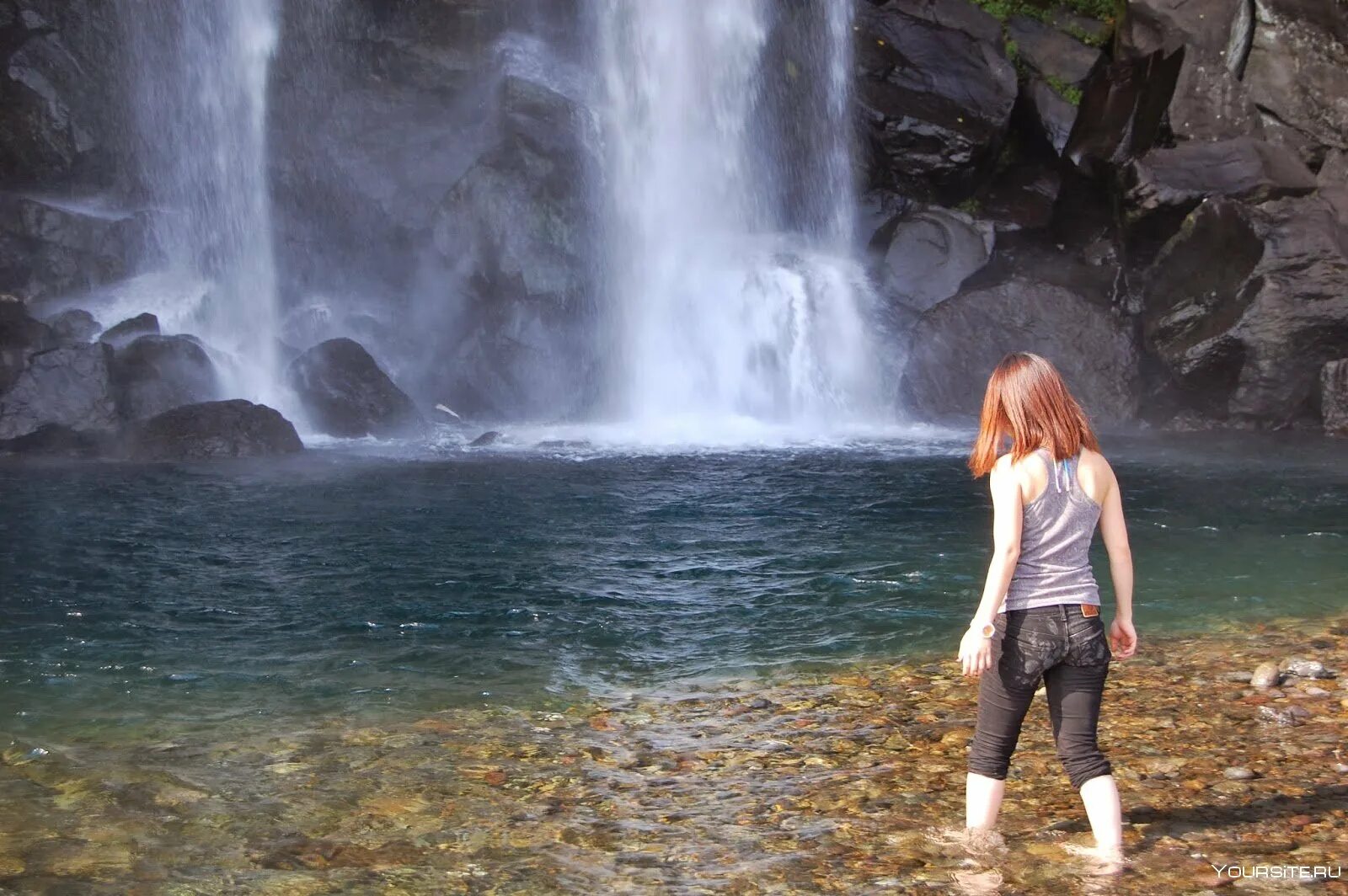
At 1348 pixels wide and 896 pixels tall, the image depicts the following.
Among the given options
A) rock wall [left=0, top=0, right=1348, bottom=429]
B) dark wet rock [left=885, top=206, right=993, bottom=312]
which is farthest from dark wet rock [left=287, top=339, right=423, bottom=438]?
dark wet rock [left=885, top=206, right=993, bottom=312]

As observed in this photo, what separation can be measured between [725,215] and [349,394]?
9777 millimetres

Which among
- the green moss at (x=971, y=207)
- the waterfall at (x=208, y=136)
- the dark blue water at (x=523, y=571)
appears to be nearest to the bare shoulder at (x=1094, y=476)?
the dark blue water at (x=523, y=571)

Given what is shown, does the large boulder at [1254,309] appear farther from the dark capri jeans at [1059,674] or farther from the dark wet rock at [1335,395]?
the dark capri jeans at [1059,674]

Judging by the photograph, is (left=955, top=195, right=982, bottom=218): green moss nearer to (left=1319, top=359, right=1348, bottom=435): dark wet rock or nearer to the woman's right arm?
(left=1319, top=359, right=1348, bottom=435): dark wet rock

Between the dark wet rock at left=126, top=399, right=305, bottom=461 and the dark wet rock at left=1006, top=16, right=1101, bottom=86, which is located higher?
the dark wet rock at left=1006, top=16, right=1101, bottom=86

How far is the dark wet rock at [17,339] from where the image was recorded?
20.3 meters

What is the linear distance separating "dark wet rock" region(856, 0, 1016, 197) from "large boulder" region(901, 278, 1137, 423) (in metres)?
3.58

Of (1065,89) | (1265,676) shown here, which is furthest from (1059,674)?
(1065,89)

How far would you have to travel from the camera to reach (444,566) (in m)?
11.8

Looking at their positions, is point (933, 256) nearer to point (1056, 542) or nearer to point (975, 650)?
point (1056, 542)

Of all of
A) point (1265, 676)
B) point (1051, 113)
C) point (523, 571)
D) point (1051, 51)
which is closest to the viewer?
point (1265, 676)

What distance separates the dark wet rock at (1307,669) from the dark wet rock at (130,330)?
20.5 m

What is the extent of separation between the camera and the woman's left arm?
4.28 meters

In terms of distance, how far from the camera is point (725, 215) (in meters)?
27.5
